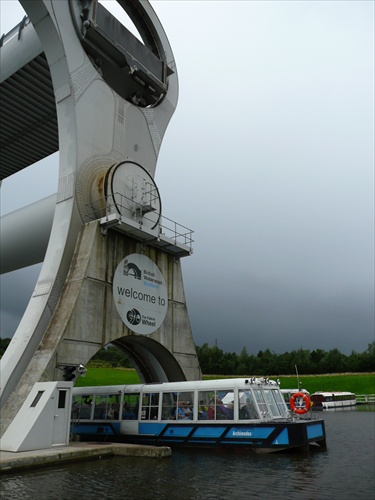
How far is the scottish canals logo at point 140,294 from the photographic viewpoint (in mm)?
23734

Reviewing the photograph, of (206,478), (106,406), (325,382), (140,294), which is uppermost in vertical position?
(140,294)

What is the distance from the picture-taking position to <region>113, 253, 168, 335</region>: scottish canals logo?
77.9 feet

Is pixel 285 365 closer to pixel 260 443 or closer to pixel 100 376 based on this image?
pixel 100 376

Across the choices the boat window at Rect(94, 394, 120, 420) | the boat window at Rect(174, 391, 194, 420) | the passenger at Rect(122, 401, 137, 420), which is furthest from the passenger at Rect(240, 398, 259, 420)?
the boat window at Rect(94, 394, 120, 420)

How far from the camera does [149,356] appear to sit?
27859 millimetres

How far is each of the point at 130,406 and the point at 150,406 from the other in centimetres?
128

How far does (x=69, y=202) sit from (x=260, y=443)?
13.8 metres

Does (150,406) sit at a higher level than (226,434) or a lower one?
higher

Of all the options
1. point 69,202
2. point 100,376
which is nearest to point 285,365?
point 100,376

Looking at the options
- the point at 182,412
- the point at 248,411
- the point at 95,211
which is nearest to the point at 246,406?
the point at 248,411

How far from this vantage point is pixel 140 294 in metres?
24.9

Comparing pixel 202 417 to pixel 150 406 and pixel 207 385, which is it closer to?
pixel 207 385

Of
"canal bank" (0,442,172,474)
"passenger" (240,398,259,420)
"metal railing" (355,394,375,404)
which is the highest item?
"passenger" (240,398,259,420)

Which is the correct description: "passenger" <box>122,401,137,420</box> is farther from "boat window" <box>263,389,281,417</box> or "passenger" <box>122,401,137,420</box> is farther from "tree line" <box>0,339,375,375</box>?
"tree line" <box>0,339,375,375</box>
